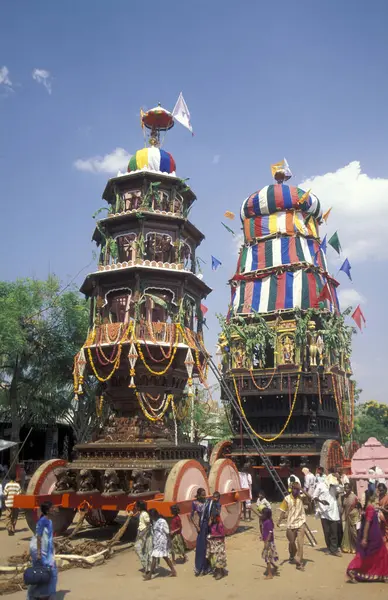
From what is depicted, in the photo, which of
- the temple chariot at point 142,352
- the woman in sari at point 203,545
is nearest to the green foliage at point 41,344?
the temple chariot at point 142,352

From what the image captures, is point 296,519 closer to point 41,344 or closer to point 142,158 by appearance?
point 142,158

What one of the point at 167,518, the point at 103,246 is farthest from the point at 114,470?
the point at 103,246

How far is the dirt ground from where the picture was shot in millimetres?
8594

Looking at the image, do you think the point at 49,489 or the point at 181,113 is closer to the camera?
the point at 49,489

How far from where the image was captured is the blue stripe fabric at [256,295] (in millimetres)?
29566

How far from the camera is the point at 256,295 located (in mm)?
30031

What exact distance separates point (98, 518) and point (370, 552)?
8502 mm

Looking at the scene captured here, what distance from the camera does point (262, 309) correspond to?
29203 millimetres

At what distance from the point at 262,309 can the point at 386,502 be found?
19.4 meters

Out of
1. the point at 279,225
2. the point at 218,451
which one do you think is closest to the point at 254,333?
the point at 279,225

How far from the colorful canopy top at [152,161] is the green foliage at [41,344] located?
9.97 m

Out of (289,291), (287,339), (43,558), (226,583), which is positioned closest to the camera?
(43,558)

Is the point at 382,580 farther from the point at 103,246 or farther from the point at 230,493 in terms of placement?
the point at 103,246

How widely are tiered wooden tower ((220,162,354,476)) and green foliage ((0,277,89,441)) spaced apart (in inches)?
331
